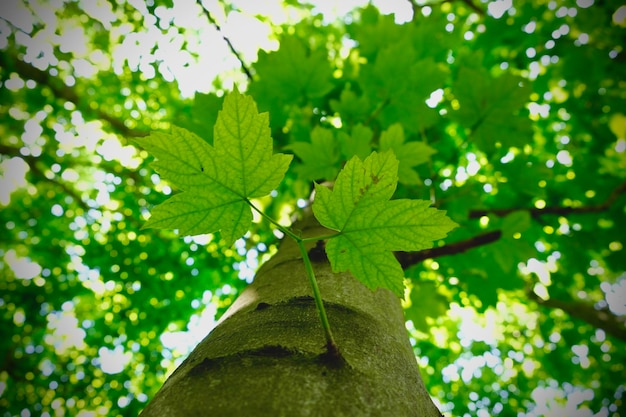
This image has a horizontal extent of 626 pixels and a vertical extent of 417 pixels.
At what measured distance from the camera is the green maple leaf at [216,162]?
0.75m

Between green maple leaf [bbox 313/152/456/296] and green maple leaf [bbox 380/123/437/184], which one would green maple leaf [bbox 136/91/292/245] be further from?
green maple leaf [bbox 380/123/437/184]

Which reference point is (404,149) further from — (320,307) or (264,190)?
(320,307)

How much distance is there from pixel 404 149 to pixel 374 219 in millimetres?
885

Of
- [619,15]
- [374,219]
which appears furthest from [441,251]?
[619,15]

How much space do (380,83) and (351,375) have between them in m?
1.67

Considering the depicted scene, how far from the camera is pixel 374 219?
75cm

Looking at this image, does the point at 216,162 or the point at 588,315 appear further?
the point at 588,315

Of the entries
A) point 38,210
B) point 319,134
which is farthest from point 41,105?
point 319,134

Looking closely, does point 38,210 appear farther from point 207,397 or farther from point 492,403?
point 492,403

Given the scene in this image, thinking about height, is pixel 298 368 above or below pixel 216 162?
below

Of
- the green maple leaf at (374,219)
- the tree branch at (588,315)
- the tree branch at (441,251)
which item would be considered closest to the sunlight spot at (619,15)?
the tree branch at (441,251)

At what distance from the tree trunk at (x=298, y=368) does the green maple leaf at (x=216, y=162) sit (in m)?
0.30

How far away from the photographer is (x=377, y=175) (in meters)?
0.72

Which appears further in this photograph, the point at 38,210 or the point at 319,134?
the point at 38,210
